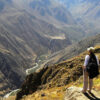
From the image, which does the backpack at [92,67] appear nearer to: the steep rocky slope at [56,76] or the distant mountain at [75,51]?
the steep rocky slope at [56,76]

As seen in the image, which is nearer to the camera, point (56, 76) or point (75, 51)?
point (56, 76)

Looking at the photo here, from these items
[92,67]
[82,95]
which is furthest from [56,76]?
[92,67]

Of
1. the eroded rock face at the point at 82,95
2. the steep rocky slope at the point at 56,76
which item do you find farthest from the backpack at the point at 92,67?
the steep rocky slope at the point at 56,76

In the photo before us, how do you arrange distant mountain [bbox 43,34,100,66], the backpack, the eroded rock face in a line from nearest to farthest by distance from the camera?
the backpack, the eroded rock face, distant mountain [bbox 43,34,100,66]

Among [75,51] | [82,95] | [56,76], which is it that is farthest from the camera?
[75,51]

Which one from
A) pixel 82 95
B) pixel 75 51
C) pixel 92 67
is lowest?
pixel 82 95

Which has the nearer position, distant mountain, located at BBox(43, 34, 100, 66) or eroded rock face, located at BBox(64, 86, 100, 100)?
eroded rock face, located at BBox(64, 86, 100, 100)

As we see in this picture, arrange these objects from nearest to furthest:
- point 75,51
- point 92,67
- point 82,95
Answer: point 92,67, point 82,95, point 75,51

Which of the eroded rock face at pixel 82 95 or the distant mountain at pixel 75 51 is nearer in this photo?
the eroded rock face at pixel 82 95

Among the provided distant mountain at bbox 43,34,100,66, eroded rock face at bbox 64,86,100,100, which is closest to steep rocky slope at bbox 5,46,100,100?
eroded rock face at bbox 64,86,100,100

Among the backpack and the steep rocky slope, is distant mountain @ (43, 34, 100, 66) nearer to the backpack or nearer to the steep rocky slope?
the steep rocky slope

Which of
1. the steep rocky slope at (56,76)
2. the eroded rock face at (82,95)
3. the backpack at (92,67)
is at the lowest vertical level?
the eroded rock face at (82,95)

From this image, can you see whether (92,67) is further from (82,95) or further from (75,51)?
(75,51)

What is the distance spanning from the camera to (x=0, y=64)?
4505 inches
